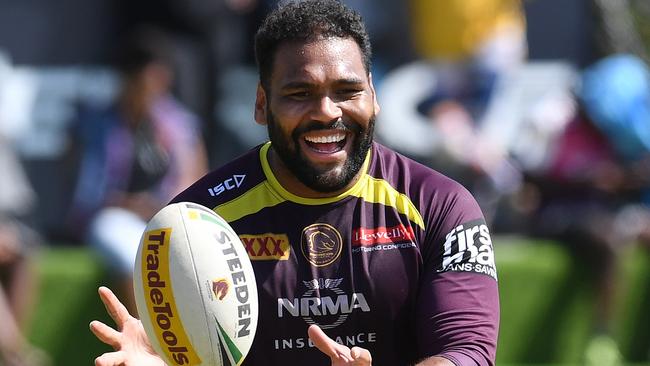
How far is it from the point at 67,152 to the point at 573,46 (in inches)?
142

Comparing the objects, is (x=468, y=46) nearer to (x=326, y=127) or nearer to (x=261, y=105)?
(x=261, y=105)

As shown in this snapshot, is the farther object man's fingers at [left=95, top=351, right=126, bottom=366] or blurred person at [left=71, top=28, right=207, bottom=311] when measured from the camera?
blurred person at [left=71, top=28, right=207, bottom=311]

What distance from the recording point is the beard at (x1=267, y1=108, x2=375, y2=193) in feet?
14.4

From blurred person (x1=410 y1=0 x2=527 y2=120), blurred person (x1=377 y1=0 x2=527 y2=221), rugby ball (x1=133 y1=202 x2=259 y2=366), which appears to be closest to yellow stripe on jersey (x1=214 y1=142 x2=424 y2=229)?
rugby ball (x1=133 y1=202 x2=259 y2=366)

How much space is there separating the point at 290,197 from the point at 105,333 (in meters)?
0.74

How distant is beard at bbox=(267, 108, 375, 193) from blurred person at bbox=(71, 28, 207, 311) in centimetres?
422

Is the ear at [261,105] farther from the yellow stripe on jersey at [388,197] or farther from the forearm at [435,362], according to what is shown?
the forearm at [435,362]

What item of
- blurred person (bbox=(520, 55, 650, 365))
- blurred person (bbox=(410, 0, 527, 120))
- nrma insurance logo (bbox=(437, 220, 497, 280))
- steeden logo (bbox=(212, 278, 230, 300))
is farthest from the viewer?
blurred person (bbox=(410, 0, 527, 120))

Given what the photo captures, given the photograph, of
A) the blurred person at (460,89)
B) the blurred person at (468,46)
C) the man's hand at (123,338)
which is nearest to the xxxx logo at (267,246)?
the man's hand at (123,338)

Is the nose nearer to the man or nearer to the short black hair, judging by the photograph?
the man

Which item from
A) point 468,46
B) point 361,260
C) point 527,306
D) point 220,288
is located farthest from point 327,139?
point 468,46

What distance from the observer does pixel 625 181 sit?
8.95 meters

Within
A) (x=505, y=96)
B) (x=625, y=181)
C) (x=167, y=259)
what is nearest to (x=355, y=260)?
(x=167, y=259)

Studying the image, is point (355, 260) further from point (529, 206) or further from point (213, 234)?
point (529, 206)
